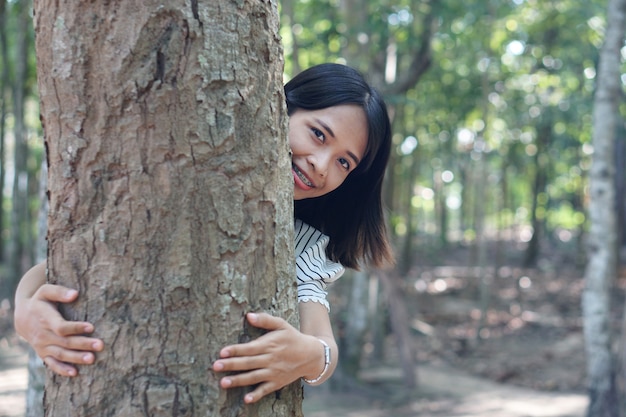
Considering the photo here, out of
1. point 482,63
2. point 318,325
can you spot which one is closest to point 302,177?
point 318,325

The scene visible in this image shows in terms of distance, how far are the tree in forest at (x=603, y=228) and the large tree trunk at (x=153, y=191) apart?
5.99 metres

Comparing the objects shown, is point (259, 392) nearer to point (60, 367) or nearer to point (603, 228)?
point (60, 367)

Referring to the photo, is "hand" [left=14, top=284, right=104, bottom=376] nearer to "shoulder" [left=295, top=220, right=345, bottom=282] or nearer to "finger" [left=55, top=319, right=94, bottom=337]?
"finger" [left=55, top=319, right=94, bottom=337]

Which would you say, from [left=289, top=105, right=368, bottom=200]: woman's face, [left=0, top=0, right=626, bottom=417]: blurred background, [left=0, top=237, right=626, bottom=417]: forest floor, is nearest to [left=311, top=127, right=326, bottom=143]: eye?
[left=289, top=105, right=368, bottom=200]: woman's face

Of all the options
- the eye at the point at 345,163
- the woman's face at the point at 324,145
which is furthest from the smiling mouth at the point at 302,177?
the eye at the point at 345,163

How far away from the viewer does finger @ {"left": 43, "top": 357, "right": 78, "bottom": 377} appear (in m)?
1.23

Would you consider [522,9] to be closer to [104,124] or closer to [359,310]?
[359,310]

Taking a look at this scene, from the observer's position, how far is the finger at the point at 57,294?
1.23m

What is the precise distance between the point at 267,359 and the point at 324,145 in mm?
634

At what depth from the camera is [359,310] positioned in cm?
861

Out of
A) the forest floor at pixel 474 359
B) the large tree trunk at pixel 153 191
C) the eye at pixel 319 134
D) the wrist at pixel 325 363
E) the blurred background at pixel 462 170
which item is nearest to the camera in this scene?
the large tree trunk at pixel 153 191

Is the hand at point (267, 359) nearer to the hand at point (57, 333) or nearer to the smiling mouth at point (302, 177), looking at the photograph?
the hand at point (57, 333)

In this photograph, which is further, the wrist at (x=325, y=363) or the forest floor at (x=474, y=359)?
the forest floor at (x=474, y=359)

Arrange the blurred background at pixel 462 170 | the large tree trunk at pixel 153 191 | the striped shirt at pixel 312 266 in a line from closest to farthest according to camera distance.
A: 1. the large tree trunk at pixel 153 191
2. the striped shirt at pixel 312 266
3. the blurred background at pixel 462 170
